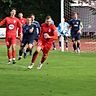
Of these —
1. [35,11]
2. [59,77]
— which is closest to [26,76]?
[59,77]

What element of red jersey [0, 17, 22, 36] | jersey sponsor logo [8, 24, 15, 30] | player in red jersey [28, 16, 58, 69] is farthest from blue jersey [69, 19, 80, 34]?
player in red jersey [28, 16, 58, 69]

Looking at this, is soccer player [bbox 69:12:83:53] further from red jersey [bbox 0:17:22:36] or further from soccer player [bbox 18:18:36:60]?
red jersey [bbox 0:17:22:36]

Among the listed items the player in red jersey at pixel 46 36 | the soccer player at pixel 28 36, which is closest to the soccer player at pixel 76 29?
the soccer player at pixel 28 36

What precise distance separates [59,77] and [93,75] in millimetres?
1360

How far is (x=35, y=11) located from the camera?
192 feet

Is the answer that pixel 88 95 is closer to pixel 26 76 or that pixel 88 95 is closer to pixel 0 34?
pixel 26 76

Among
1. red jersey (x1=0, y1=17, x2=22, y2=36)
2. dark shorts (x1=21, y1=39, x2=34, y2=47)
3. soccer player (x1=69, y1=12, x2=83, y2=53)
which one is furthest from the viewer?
soccer player (x1=69, y1=12, x2=83, y2=53)

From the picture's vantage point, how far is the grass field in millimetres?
13172

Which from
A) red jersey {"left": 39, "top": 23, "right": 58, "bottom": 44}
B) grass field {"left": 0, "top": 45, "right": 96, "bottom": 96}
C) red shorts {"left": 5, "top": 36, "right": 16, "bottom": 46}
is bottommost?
grass field {"left": 0, "top": 45, "right": 96, "bottom": 96}

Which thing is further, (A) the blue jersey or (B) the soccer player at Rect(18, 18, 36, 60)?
(A) the blue jersey

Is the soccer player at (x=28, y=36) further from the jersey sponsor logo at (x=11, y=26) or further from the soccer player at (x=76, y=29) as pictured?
the soccer player at (x=76, y=29)

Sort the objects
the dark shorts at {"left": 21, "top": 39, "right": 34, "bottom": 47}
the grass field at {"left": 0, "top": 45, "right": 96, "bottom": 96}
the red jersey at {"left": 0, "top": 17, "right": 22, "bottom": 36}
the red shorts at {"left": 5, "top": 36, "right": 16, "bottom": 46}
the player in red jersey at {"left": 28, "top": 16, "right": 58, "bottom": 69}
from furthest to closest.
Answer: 1. the dark shorts at {"left": 21, "top": 39, "right": 34, "bottom": 47}
2. the red jersey at {"left": 0, "top": 17, "right": 22, "bottom": 36}
3. the red shorts at {"left": 5, "top": 36, "right": 16, "bottom": 46}
4. the player in red jersey at {"left": 28, "top": 16, "right": 58, "bottom": 69}
5. the grass field at {"left": 0, "top": 45, "right": 96, "bottom": 96}

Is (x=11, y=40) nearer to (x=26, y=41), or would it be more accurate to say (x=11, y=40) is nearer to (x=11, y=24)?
(x=11, y=24)

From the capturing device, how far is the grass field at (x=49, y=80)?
13172 mm
